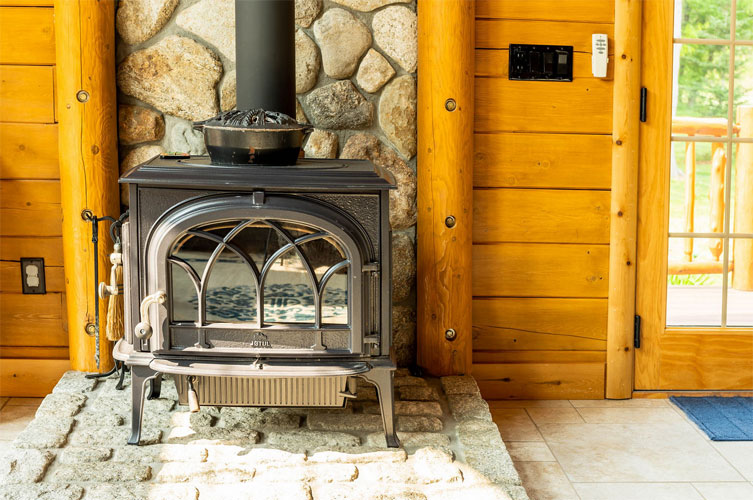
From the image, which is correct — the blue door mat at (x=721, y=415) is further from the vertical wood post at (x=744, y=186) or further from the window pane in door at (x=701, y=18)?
the window pane in door at (x=701, y=18)

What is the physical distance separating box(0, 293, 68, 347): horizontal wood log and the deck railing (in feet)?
7.61

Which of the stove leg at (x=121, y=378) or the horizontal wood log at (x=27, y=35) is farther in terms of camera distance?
the horizontal wood log at (x=27, y=35)

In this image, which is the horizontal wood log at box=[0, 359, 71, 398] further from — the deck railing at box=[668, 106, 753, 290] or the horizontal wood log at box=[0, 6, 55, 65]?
the deck railing at box=[668, 106, 753, 290]

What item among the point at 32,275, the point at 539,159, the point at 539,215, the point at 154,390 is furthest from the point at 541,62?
the point at 32,275

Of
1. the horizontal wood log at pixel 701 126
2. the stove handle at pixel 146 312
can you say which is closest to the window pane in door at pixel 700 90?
the horizontal wood log at pixel 701 126

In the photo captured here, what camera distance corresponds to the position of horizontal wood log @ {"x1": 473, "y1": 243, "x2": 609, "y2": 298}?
9.73 ft

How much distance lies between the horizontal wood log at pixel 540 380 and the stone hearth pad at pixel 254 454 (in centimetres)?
38

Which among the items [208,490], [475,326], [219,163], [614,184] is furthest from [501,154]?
[208,490]

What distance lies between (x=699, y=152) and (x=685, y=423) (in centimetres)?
103

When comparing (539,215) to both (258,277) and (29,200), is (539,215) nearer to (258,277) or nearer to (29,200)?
(258,277)

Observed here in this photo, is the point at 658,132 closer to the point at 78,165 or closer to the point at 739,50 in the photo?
the point at 739,50

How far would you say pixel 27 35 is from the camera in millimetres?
2795

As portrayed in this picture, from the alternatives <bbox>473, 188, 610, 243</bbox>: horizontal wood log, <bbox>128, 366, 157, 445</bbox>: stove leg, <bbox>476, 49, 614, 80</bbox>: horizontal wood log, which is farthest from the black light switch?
<bbox>128, 366, 157, 445</bbox>: stove leg

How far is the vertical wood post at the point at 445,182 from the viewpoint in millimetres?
2754
